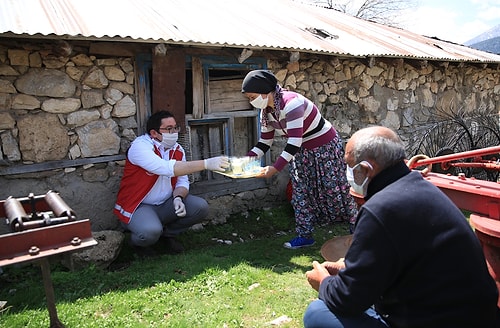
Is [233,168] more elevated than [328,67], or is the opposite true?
[328,67]

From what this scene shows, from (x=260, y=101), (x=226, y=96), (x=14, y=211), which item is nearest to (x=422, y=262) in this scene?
(x=14, y=211)

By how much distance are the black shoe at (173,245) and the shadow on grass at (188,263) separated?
0.31ft

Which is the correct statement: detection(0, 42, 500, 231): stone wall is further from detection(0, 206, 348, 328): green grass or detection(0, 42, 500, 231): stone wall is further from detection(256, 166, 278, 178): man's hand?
detection(256, 166, 278, 178): man's hand

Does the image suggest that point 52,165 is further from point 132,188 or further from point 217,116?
point 217,116

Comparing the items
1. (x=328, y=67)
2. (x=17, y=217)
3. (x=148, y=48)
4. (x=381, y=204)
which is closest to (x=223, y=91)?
(x=148, y=48)

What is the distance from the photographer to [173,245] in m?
4.16

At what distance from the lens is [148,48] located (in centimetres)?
431

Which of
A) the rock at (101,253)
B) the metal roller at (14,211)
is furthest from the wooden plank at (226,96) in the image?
the metal roller at (14,211)

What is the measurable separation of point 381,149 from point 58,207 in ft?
5.60

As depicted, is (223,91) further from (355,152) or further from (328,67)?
(355,152)

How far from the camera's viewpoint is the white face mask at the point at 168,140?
4.02 meters

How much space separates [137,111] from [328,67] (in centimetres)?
294

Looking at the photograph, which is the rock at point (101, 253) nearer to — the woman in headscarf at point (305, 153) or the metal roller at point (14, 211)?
the metal roller at point (14, 211)

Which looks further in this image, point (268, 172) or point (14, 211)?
point (268, 172)
